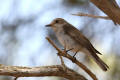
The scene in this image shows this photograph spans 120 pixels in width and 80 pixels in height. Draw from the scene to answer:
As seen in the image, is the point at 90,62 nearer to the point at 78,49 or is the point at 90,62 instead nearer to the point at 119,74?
the point at 119,74

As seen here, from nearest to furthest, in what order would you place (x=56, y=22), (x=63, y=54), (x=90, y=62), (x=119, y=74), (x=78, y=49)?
(x=63, y=54), (x=78, y=49), (x=56, y=22), (x=119, y=74), (x=90, y=62)

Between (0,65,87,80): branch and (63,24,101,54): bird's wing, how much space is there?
80cm

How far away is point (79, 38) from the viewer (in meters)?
3.82

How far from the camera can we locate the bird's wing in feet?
12.1

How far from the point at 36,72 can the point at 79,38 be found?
43.1 inches

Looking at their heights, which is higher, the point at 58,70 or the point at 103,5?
the point at 103,5

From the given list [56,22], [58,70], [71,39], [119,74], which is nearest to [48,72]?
[58,70]

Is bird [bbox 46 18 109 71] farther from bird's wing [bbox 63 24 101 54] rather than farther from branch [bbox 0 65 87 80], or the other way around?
branch [bbox 0 65 87 80]

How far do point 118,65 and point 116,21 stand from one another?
304 centimetres

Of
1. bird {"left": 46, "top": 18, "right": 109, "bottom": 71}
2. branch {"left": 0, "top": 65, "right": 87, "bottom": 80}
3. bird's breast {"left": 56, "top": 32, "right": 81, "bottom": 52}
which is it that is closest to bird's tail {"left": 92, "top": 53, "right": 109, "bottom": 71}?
bird {"left": 46, "top": 18, "right": 109, "bottom": 71}

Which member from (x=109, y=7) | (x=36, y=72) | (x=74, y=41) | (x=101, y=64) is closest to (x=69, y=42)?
(x=74, y=41)

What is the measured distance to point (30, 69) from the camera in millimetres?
2871

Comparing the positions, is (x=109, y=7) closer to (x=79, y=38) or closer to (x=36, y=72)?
(x=36, y=72)

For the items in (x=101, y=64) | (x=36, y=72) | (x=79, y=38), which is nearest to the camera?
(x=36, y=72)
